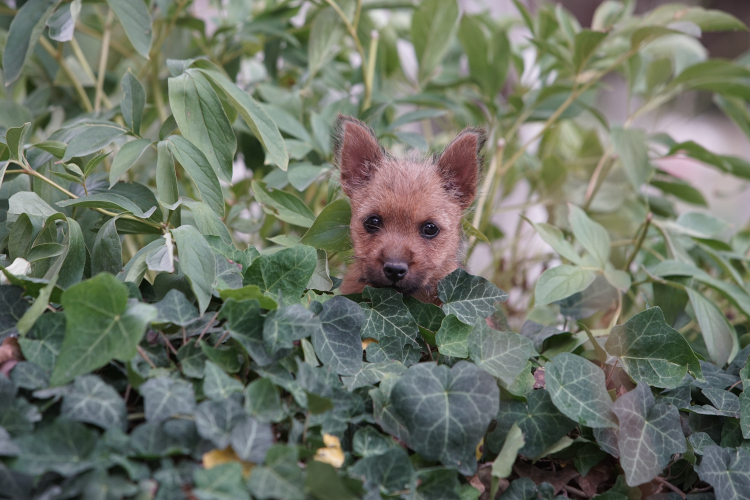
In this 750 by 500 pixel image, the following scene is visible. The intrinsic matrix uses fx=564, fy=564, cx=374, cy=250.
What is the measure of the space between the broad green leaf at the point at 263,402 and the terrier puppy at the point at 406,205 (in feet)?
2.02

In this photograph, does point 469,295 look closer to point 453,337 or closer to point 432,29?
point 453,337

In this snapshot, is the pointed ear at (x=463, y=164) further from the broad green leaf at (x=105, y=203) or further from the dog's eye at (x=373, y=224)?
the broad green leaf at (x=105, y=203)

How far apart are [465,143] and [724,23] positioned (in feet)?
2.96

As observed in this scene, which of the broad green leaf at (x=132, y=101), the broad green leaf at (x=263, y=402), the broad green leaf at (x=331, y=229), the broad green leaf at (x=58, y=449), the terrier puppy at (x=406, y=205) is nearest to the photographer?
the broad green leaf at (x=58, y=449)

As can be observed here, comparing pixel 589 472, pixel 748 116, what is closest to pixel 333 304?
pixel 589 472

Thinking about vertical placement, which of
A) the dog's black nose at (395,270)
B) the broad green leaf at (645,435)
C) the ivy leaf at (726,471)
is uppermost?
the dog's black nose at (395,270)

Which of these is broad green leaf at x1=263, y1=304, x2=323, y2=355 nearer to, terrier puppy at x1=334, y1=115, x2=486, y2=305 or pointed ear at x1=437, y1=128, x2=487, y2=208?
terrier puppy at x1=334, y1=115, x2=486, y2=305

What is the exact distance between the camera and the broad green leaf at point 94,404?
76cm

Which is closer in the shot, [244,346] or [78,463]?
[78,463]

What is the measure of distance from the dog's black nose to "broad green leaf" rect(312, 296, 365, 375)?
0.36 metres

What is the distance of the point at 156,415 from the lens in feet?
2.53

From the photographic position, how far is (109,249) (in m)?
1.03

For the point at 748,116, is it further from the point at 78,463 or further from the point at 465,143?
the point at 78,463

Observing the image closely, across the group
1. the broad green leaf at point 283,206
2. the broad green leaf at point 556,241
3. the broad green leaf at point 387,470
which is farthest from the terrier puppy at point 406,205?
the broad green leaf at point 387,470
